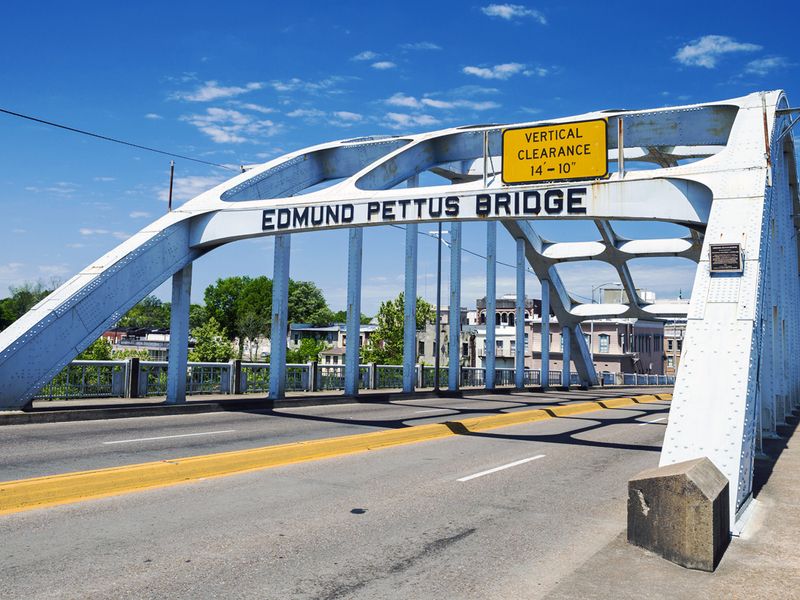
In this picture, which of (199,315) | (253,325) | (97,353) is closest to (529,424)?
(97,353)

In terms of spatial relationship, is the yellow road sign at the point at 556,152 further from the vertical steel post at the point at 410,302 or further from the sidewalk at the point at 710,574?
the vertical steel post at the point at 410,302

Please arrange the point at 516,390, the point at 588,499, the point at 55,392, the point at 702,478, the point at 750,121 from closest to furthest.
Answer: the point at 702,478 → the point at 588,499 → the point at 750,121 → the point at 55,392 → the point at 516,390

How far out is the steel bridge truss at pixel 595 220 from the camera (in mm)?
8695

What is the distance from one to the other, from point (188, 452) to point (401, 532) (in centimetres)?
568

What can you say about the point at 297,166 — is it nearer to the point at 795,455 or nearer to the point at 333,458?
the point at 333,458

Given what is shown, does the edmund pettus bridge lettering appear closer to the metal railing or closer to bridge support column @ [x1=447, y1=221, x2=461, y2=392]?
the metal railing

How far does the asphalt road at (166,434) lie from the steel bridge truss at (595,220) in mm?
2443

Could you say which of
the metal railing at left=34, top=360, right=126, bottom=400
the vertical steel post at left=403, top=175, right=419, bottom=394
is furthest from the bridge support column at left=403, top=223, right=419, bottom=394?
the metal railing at left=34, top=360, right=126, bottom=400

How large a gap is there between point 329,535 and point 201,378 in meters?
20.3

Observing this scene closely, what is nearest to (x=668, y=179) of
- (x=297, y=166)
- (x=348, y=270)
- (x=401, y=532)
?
(x=401, y=532)

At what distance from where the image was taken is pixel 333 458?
1136cm

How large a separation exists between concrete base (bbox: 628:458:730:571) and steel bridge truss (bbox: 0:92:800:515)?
1.19 meters

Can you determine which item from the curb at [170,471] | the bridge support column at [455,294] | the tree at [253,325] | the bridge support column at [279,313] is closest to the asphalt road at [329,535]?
the curb at [170,471]

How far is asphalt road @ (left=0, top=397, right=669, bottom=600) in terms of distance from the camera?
528 cm
